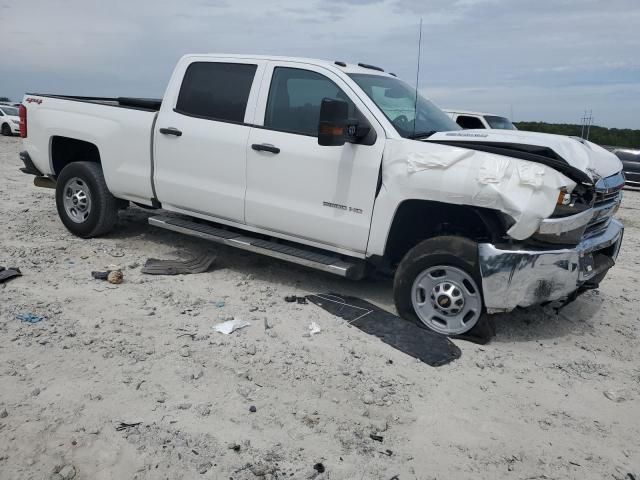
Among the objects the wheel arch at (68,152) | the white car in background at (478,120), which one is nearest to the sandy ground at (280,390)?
the wheel arch at (68,152)

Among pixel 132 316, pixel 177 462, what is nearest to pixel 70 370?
pixel 132 316

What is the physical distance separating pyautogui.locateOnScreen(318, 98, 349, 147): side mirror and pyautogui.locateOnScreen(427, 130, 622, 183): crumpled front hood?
A: 2.32 ft

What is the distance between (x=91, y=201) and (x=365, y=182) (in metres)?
3.47

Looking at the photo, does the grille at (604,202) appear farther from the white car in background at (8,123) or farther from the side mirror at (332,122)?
the white car in background at (8,123)

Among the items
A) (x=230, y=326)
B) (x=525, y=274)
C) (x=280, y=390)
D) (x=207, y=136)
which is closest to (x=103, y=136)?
(x=207, y=136)

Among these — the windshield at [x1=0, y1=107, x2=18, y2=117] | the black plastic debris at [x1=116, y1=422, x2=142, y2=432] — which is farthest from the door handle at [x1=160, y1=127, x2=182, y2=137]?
the windshield at [x1=0, y1=107, x2=18, y2=117]

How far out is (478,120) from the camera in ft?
39.4

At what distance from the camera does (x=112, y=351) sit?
13.3ft

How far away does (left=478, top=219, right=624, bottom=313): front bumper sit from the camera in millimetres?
4184

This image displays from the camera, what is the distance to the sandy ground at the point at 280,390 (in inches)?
118

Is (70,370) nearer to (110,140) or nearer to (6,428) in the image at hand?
(6,428)

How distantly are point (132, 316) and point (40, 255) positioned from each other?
2.06 meters

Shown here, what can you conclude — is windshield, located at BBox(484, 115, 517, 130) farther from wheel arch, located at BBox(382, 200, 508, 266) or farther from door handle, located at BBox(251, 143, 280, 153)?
door handle, located at BBox(251, 143, 280, 153)

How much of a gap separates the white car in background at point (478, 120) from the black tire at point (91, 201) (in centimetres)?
771
